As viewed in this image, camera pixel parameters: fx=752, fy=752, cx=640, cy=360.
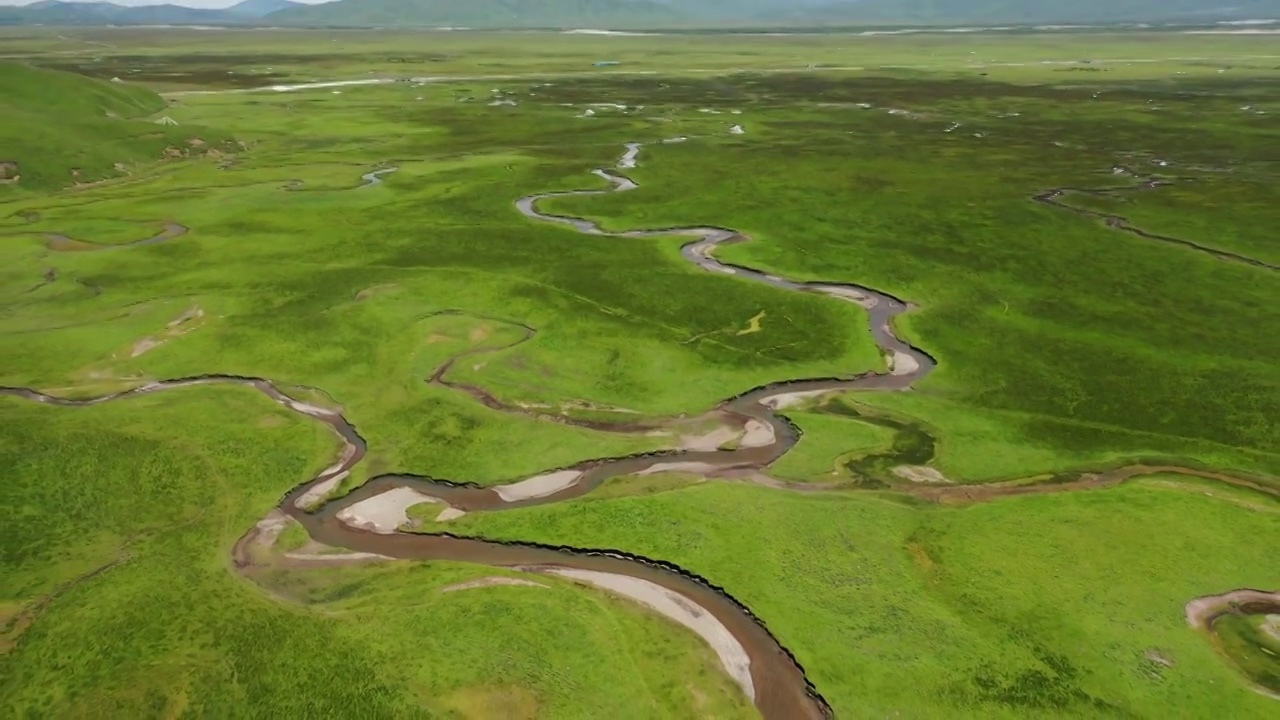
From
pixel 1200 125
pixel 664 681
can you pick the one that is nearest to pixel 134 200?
pixel 664 681

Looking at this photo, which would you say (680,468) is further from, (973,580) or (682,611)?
(973,580)

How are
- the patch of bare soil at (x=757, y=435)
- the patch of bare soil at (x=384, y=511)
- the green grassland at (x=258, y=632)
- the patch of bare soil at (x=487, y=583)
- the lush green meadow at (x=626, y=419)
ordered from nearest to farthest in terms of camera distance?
the green grassland at (x=258, y=632) → the lush green meadow at (x=626, y=419) → the patch of bare soil at (x=487, y=583) → the patch of bare soil at (x=384, y=511) → the patch of bare soil at (x=757, y=435)

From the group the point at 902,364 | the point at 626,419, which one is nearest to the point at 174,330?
the point at 626,419

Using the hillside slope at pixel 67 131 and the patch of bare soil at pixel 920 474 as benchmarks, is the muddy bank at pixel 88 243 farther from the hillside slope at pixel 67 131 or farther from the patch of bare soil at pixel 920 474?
the patch of bare soil at pixel 920 474

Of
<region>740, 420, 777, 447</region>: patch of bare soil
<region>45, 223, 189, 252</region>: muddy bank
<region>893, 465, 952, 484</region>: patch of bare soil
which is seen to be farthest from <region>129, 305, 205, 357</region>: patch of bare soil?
<region>893, 465, 952, 484</region>: patch of bare soil

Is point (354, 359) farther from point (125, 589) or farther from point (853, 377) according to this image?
point (853, 377)

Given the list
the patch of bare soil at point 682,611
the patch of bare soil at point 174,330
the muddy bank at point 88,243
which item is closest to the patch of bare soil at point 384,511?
the patch of bare soil at point 682,611

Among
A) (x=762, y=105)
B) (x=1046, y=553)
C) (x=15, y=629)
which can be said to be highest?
(x=762, y=105)
